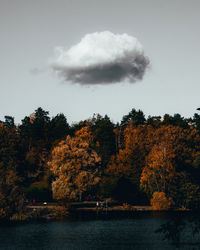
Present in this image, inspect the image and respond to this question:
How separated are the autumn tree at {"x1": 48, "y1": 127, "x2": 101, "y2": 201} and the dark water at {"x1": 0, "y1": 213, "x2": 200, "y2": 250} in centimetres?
2415

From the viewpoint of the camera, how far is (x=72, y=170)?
86.6 metres

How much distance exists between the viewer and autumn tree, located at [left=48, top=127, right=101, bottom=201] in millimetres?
84531

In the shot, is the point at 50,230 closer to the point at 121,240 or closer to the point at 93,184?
the point at 121,240

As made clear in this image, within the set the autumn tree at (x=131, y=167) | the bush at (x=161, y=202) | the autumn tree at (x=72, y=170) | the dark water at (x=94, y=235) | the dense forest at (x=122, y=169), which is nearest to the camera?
the dark water at (x=94, y=235)

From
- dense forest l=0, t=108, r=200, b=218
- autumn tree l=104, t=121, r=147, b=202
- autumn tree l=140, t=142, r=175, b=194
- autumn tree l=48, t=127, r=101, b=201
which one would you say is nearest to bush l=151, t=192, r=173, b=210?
dense forest l=0, t=108, r=200, b=218

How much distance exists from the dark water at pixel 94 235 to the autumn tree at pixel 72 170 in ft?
79.2

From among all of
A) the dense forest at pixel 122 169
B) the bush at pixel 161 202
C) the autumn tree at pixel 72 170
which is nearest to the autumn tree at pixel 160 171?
the dense forest at pixel 122 169

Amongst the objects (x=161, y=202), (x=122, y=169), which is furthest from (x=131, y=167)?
(x=161, y=202)

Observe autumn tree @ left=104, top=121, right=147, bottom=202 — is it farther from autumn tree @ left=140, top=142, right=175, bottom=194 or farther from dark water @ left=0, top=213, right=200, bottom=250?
dark water @ left=0, top=213, right=200, bottom=250

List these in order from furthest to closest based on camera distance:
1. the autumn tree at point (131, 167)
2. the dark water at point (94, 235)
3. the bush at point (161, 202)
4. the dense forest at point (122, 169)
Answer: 1. the autumn tree at point (131, 167)
2. the dense forest at point (122, 169)
3. the bush at point (161, 202)
4. the dark water at point (94, 235)

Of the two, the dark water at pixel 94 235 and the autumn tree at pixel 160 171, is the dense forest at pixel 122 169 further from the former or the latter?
the dark water at pixel 94 235

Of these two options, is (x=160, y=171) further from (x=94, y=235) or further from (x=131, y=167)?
(x=94, y=235)

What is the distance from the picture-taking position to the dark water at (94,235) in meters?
40.4

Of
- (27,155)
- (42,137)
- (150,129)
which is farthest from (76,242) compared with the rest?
(42,137)
